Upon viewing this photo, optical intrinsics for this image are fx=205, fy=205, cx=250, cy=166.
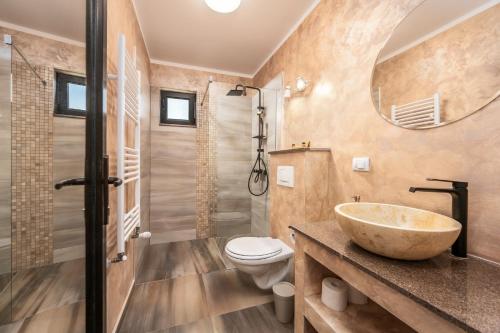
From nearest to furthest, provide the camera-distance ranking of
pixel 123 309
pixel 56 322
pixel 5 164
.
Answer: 1. pixel 5 164
2. pixel 56 322
3. pixel 123 309

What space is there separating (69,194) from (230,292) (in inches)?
61.4

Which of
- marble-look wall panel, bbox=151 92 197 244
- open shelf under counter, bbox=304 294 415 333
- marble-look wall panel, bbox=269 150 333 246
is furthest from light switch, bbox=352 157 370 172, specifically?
marble-look wall panel, bbox=151 92 197 244

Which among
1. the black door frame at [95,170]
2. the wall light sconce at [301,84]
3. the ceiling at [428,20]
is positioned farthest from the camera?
the wall light sconce at [301,84]

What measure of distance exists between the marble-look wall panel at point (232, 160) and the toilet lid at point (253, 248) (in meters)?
1.14

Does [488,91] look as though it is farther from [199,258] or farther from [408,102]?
[199,258]

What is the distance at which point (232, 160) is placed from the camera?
9.91 feet

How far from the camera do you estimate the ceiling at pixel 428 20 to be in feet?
2.95

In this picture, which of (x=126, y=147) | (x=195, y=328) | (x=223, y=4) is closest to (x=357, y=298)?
(x=195, y=328)

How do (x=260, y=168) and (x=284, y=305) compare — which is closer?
(x=284, y=305)

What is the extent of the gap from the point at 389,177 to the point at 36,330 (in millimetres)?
1717

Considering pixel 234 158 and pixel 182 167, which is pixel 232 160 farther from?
pixel 182 167

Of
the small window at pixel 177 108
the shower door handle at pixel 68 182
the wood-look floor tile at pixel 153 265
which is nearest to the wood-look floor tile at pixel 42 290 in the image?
the shower door handle at pixel 68 182

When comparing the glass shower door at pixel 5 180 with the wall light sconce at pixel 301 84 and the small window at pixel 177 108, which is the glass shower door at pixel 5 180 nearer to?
the wall light sconce at pixel 301 84

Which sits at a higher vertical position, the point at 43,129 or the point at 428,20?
the point at 428,20
